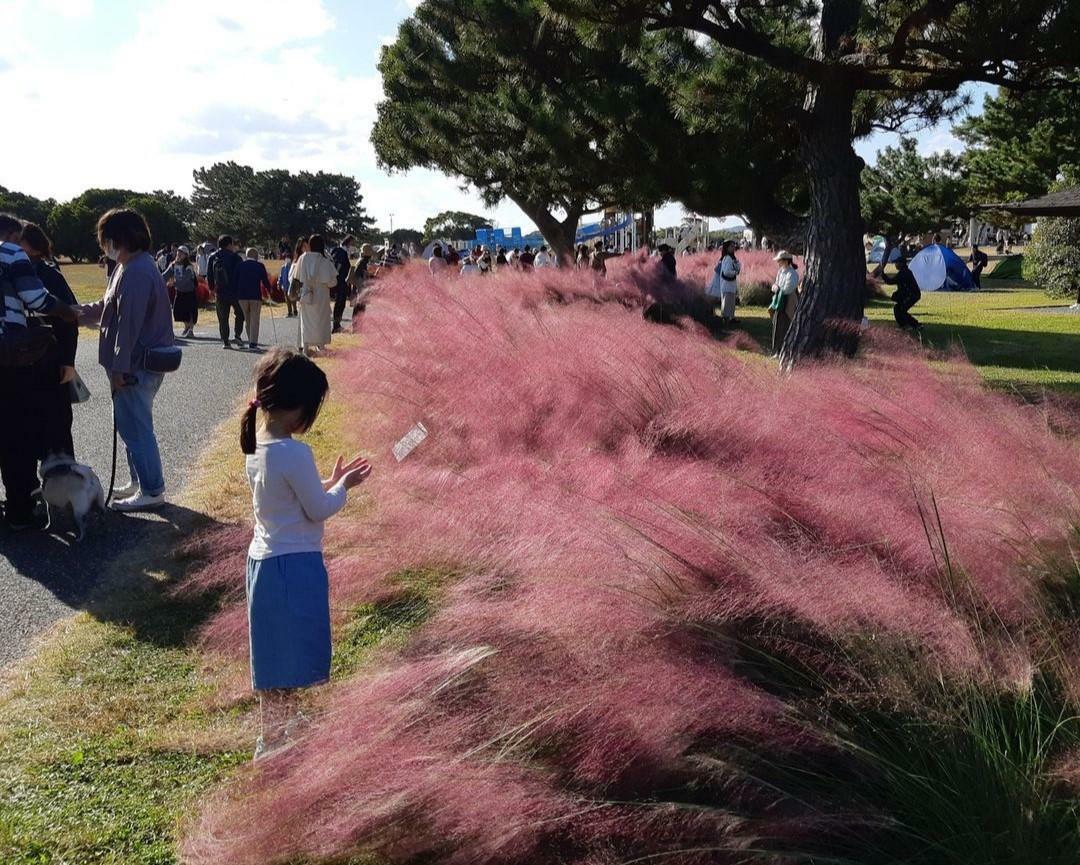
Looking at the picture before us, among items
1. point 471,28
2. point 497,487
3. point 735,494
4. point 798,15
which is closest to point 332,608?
point 497,487

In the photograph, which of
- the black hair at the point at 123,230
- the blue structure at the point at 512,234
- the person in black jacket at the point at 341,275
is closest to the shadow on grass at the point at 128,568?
the black hair at the point at 123,230

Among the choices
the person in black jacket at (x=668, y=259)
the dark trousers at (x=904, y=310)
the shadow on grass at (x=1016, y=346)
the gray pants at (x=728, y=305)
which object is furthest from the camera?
the person in black jacket at (x=668, y=259)

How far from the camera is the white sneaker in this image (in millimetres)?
5848

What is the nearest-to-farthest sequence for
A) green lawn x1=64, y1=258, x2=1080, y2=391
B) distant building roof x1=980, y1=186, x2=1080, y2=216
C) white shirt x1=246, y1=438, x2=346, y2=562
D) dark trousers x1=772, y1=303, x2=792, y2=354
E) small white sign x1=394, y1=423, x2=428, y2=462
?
white shirt x1=246, y1=438, x2=346, y2=562 < small white sign x1=394, y1=423, x2=428, y2=462 < green lawn x1=64, y1=258, x2=1080, y2=391 < dark trousers x1=772, y1=303, x2=792, y2=354 < distant building roof x1=980, y1=186, x2=1080, y2=216

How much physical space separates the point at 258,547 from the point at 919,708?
2.04m

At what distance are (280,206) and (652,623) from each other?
95.8m

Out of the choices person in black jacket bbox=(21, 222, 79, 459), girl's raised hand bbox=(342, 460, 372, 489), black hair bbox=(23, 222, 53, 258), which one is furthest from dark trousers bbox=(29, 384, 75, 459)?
girl's raised hand bbox=(342, 460, 372, 489)

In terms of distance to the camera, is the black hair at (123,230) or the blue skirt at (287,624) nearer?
the blue skirt at (287,624)

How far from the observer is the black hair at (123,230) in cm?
543

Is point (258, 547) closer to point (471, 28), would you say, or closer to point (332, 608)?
point (332, 608)

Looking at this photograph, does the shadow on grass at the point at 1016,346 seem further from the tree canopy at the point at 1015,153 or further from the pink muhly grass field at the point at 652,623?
the tree canopy at the point at 1015,153

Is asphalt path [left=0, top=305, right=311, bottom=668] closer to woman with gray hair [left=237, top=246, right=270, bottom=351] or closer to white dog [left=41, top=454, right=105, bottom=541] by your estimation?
white dog [left=41, top=454, right=105, bottom=541]

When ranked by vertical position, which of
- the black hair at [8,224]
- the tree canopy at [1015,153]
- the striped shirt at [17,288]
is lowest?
the striped shirt at [17,288]

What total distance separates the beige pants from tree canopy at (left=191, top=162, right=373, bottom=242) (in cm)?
7731
